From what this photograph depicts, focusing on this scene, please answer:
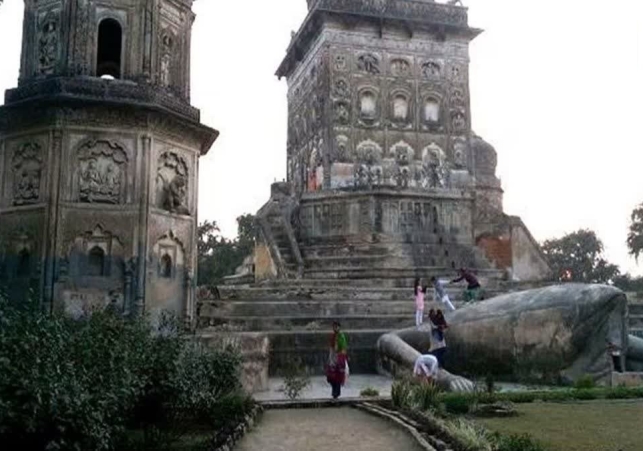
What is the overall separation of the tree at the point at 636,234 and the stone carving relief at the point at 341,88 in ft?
80.4

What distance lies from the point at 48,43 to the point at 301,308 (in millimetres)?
9126

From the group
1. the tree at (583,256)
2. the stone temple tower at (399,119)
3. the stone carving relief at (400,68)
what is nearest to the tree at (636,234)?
the tree at (583,256)

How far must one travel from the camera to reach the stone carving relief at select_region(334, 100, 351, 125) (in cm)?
3862

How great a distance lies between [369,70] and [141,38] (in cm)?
2767

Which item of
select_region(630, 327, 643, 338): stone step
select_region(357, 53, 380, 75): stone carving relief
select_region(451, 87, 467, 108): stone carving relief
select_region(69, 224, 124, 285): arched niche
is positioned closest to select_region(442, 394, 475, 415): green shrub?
select_region(69, 224, 124, 285): arched niche

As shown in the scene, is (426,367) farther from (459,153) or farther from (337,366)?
(459,153)

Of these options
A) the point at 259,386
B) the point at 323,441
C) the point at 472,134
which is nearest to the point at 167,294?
the point at 259,386

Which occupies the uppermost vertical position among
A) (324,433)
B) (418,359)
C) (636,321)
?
(636,321)

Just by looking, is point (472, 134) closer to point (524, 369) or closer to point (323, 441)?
point (524, 369)

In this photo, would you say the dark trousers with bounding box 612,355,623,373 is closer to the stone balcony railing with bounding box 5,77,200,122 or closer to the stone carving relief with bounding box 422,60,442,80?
the stone balcony railing with bounding box 5,77,200,122

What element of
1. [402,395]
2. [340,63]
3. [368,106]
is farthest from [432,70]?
[402,395]

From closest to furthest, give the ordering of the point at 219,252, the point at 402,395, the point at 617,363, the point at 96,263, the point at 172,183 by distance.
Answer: the point at 402,395 < the point at 96,263 < the point at 172,183 < the point at 617,363 < the point at 219,252

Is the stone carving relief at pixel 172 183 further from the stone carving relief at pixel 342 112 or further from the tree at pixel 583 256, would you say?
the tree at pixel 583 256

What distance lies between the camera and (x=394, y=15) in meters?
39.8
